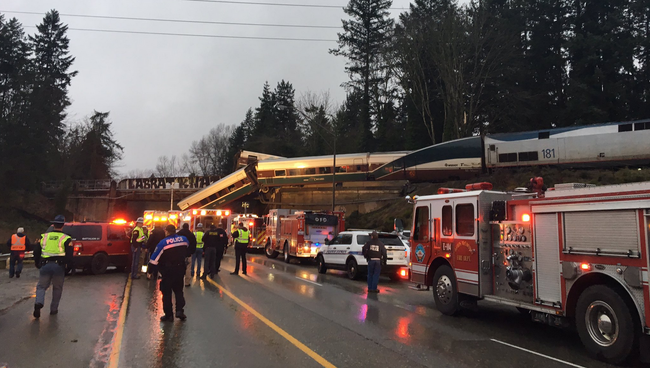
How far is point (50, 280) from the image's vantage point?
338 inches

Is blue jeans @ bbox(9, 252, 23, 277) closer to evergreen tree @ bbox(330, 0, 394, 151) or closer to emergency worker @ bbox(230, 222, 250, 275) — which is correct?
emergency worker @ bbox(230, 222, 250, 275)

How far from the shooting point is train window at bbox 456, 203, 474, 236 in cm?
877

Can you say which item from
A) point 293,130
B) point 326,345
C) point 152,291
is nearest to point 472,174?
point 152,291

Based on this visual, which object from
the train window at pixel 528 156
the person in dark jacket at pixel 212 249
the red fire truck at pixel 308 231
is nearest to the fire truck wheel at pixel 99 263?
the person in dark jacket at pixel 212 249

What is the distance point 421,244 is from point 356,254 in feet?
18.8

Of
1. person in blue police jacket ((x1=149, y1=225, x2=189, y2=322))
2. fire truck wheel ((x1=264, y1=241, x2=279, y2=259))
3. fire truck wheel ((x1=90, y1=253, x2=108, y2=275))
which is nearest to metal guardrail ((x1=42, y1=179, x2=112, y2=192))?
fire truck wheel ((x1=264, y1=241, x2=279, y2=259))

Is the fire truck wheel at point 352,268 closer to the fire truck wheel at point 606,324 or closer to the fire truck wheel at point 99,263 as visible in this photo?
the fire truck wheel at point 99,263

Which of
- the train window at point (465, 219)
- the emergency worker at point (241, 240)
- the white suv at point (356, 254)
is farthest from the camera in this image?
the white suv at point (356, 254)

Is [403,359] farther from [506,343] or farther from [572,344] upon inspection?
[572,344]

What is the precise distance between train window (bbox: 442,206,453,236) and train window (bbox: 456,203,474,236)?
0.28 meters

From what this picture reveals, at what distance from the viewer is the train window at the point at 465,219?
28.8 ft

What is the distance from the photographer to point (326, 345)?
671 centimetres

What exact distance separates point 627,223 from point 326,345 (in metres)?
4.59

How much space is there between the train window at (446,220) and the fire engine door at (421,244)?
21.1 inches
